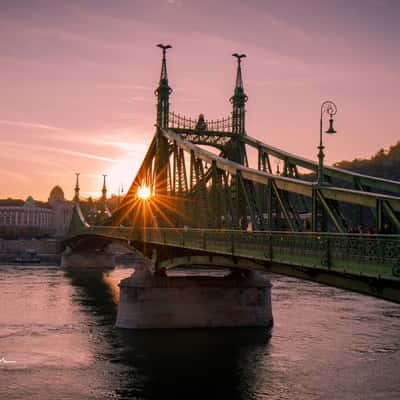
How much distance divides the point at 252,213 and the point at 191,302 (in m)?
19.0

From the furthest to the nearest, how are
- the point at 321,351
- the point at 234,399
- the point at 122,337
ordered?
the point at 122,337
the point at 321,351
the point at 234,399

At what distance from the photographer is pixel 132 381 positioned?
3309 cm

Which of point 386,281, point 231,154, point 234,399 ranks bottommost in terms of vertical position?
point 234,399

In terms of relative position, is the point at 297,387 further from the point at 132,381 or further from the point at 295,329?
the point at 295,329

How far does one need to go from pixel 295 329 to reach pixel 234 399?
17296mm

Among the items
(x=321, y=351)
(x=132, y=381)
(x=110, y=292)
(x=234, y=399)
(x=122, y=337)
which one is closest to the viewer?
(x=234, y=399)

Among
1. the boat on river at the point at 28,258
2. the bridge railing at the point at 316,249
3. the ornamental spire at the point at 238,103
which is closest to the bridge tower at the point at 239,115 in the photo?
the ornamental spire at the point at 238,103

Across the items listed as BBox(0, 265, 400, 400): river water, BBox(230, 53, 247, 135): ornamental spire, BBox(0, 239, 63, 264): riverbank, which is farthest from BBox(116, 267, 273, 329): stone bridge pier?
BBox(0, 239, 63, 264): riverbank

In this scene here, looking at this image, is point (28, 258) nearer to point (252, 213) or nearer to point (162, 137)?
point (162, 137)

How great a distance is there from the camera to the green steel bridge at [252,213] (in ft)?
63.9

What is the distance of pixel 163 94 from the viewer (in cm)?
Result: 5878

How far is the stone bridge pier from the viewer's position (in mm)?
47281

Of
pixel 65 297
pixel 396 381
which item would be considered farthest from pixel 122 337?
pixel 65 297

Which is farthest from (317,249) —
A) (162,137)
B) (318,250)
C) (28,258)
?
(28,258)
